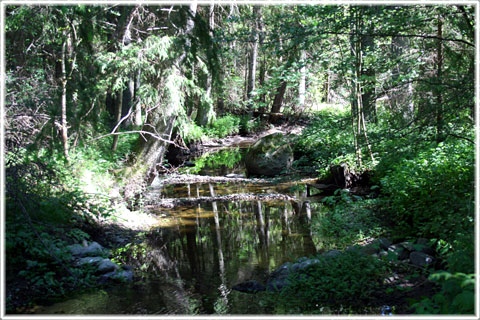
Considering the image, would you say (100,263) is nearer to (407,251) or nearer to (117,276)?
(117,276)

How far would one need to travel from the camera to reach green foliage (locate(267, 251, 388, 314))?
438cm

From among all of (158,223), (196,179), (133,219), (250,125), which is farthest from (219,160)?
(133,219)

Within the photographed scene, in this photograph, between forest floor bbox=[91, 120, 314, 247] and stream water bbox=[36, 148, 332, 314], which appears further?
forest floor bbox=[91, 120, 314, 247]

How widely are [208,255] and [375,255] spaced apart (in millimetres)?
2418

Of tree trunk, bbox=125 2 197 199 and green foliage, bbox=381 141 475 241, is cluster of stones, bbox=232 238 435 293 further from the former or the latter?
tree trunk, bbox=125 2 197 199

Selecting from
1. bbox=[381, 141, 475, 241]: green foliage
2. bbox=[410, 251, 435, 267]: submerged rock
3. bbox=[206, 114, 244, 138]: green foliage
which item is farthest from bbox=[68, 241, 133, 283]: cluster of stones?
bbox=[206, 114, 244, 138]: green foliage

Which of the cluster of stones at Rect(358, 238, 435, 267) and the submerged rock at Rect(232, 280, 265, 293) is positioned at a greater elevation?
the cluster of stones at Rect(358, 238, 435, 267)

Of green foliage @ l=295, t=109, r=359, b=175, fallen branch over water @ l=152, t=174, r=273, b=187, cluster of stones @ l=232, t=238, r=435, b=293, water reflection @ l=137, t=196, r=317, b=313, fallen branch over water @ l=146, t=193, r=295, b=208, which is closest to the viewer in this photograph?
cluster of stones @ l=232, t=238, r=435, b=293

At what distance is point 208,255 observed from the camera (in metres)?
6.29

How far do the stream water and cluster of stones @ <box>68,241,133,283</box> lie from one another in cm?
19

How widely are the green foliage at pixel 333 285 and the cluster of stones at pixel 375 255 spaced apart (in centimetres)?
14

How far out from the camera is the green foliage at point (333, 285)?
438cm

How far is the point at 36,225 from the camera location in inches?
215

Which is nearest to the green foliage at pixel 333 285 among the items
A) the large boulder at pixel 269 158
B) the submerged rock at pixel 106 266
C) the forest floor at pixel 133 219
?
the forest floor at pixel 133 219
